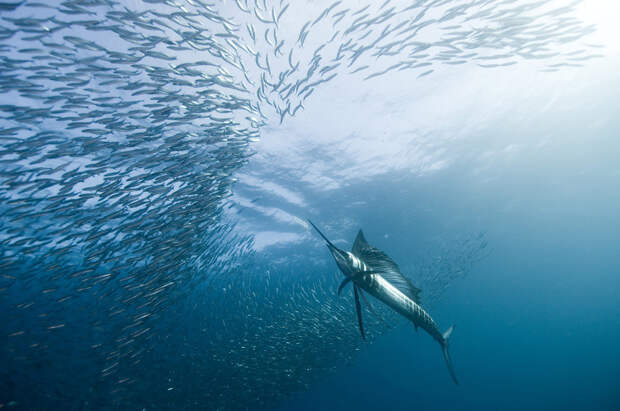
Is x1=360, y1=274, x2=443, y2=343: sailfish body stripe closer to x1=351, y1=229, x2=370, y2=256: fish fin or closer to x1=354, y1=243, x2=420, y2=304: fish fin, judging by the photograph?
x1=354, y1=243, x2=420, y2=304: fish fin

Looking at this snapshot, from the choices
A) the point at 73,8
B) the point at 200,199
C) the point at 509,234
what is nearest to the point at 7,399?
the point at 200,199

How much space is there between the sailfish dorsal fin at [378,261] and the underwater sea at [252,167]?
0.05m

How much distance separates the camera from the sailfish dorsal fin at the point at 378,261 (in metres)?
2.13

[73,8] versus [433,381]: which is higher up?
[73,8]

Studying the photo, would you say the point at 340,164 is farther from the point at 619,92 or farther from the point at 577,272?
the point at 577,272

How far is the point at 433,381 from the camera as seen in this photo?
64562 millimetres

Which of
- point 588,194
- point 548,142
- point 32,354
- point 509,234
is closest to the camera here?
point 32,354

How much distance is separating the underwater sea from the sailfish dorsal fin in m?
0.05

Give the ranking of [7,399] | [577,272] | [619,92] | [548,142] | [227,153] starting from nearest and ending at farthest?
[227,153] → [7,399] → [619,92] → [548,142] → [577,272]

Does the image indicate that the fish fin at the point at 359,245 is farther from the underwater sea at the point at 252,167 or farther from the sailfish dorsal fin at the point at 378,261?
the underwater sea at the point at 252,167

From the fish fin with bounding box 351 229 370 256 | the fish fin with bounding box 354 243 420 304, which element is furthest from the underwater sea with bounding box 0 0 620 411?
the fish fin with bounding box 351 229 370 256

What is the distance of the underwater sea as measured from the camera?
6.29m

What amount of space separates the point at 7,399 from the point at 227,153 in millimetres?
13947

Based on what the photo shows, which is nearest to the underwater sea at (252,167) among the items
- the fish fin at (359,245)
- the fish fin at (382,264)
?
the fish fin at (382,264)
